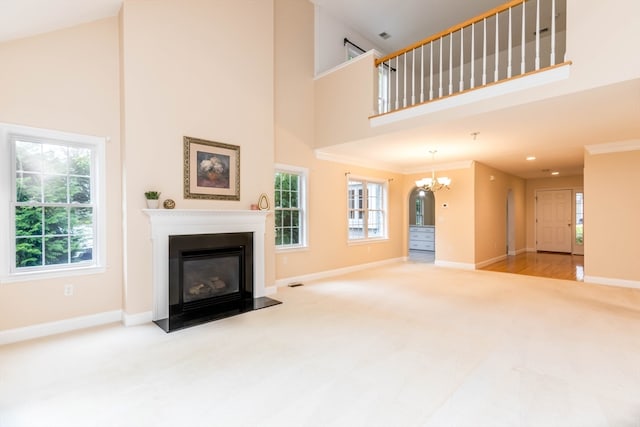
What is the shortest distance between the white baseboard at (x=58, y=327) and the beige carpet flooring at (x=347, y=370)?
0.46ft

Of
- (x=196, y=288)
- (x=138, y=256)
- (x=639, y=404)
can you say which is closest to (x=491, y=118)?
(x=639, y=404)

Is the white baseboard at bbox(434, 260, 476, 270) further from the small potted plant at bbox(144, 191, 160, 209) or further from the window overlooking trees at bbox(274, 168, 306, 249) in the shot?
the small potted plant at bbox(144, 191, 160, 209)

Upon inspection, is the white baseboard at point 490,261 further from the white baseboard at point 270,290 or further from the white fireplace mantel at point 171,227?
the white fireplace mantel at point 171,227

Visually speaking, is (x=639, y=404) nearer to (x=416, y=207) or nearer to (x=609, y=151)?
(x=609, y=151)

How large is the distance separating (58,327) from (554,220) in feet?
40.7

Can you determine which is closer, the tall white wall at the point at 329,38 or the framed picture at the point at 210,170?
the framed picture at the point at 210,170

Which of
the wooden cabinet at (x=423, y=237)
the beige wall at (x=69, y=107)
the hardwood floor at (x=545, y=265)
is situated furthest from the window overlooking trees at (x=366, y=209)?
the beige wall at (x=69, y=107)

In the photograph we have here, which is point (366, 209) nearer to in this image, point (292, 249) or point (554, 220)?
point (292, 249)

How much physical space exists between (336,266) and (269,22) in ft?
15.5

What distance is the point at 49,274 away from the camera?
3383 mm

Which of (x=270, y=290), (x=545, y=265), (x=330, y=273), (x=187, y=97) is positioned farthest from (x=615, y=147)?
(x=187, y=97)

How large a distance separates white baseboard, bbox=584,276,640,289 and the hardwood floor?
0.52 feet

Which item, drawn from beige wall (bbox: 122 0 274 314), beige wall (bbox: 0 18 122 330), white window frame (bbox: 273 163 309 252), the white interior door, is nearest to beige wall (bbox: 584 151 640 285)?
the white interior door

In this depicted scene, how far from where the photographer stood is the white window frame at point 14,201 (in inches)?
124
